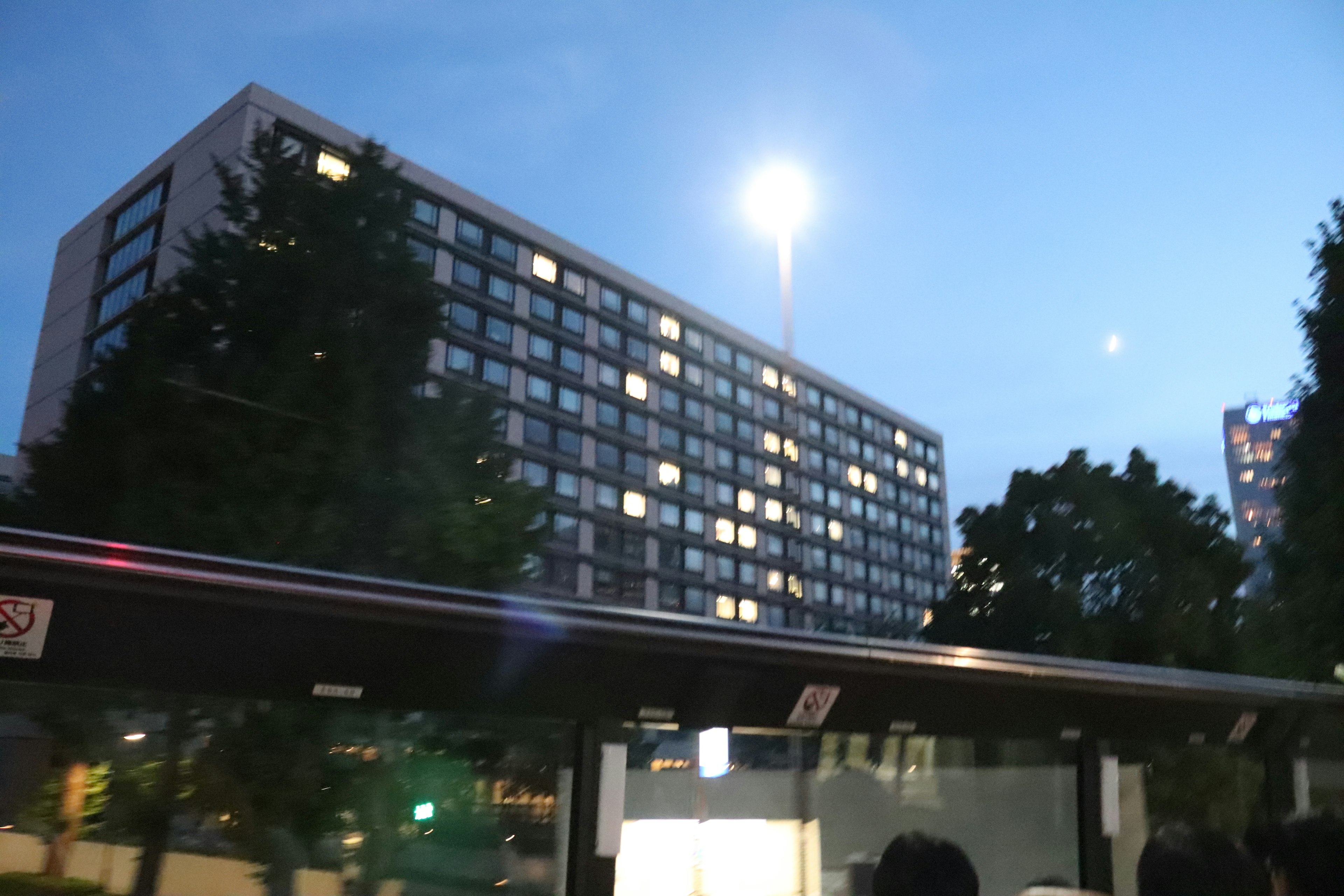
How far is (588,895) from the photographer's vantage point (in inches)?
249

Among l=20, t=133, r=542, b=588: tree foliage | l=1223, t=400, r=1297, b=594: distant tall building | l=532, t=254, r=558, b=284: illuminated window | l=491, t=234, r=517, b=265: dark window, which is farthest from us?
l=1223, t=400, r=1297, b=594: distant tall building

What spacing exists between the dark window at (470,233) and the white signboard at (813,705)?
47.8 meters

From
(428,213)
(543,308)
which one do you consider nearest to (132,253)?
(428,213)

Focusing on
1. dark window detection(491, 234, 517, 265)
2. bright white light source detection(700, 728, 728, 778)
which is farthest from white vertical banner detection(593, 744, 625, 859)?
dark window detection(491, 234, 517, 265)

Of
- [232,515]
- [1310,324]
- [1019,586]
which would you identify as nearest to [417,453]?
[232,515]

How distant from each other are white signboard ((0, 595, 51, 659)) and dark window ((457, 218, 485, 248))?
4924 centimetres

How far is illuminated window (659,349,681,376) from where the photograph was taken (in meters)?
64.6

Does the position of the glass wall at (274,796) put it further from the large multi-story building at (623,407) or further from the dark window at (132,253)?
the dark window at (132,253)

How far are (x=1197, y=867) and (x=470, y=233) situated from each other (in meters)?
51.8

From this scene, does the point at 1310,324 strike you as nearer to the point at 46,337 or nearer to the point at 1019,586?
the point at 1019,586

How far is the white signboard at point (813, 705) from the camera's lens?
23.4 feet

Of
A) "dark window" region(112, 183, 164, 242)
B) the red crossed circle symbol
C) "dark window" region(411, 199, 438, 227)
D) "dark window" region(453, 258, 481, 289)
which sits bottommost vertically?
the red crossed circle symbol

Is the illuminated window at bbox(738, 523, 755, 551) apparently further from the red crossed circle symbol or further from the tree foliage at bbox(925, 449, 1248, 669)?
the red crossed circle symbol

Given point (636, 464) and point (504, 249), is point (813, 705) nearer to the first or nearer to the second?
point (504, 249)
